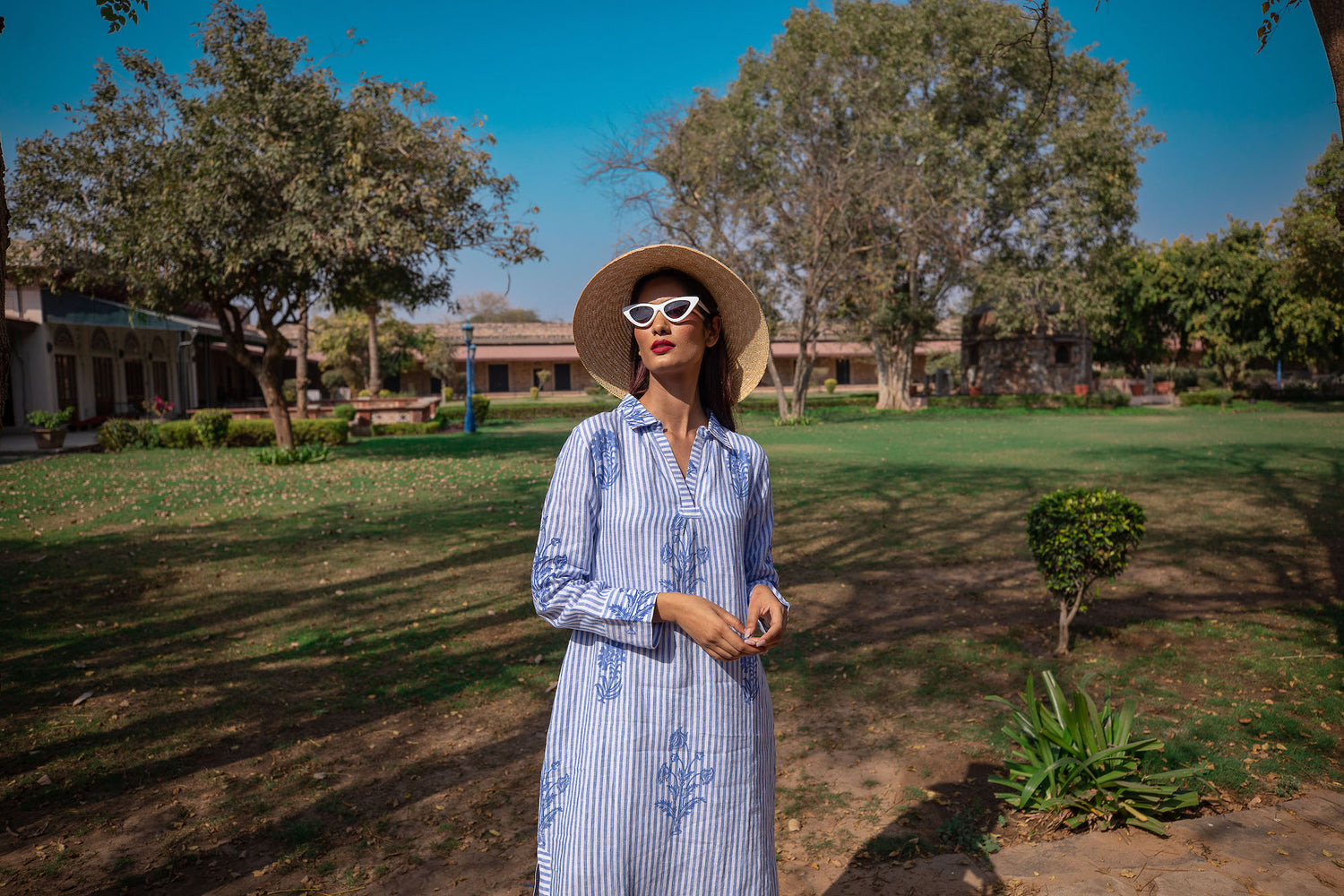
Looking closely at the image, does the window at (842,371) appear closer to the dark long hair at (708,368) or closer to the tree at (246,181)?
the tree at (246,181)

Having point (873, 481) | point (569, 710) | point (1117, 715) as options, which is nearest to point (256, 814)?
point (569, 710)

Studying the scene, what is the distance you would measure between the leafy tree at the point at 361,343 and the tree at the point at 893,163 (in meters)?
18.8

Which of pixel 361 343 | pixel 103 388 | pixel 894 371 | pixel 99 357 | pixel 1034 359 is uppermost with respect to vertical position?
pixel 361 343

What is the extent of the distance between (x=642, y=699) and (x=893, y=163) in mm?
27240

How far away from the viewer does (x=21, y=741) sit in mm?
4180

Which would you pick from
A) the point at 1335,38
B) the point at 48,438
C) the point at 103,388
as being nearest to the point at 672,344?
the point at 1335,38

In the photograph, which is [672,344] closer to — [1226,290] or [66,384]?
[66,384]

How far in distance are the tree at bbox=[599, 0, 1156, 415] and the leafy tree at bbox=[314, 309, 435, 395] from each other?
18817mm

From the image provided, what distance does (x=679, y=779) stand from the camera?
1.68 metres

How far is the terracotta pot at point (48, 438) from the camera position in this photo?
62.4ft

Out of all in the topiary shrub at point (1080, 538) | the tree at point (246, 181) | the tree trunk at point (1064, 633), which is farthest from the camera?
the tree at point (246, 181)

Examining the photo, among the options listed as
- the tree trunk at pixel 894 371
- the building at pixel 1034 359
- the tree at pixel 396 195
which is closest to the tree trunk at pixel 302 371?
the tree at pixel 396 195

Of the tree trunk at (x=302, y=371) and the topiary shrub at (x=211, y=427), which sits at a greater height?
the tree trunk at (x=302, y=371)

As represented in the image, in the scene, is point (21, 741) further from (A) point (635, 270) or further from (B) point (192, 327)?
(B) point (192, 327)
